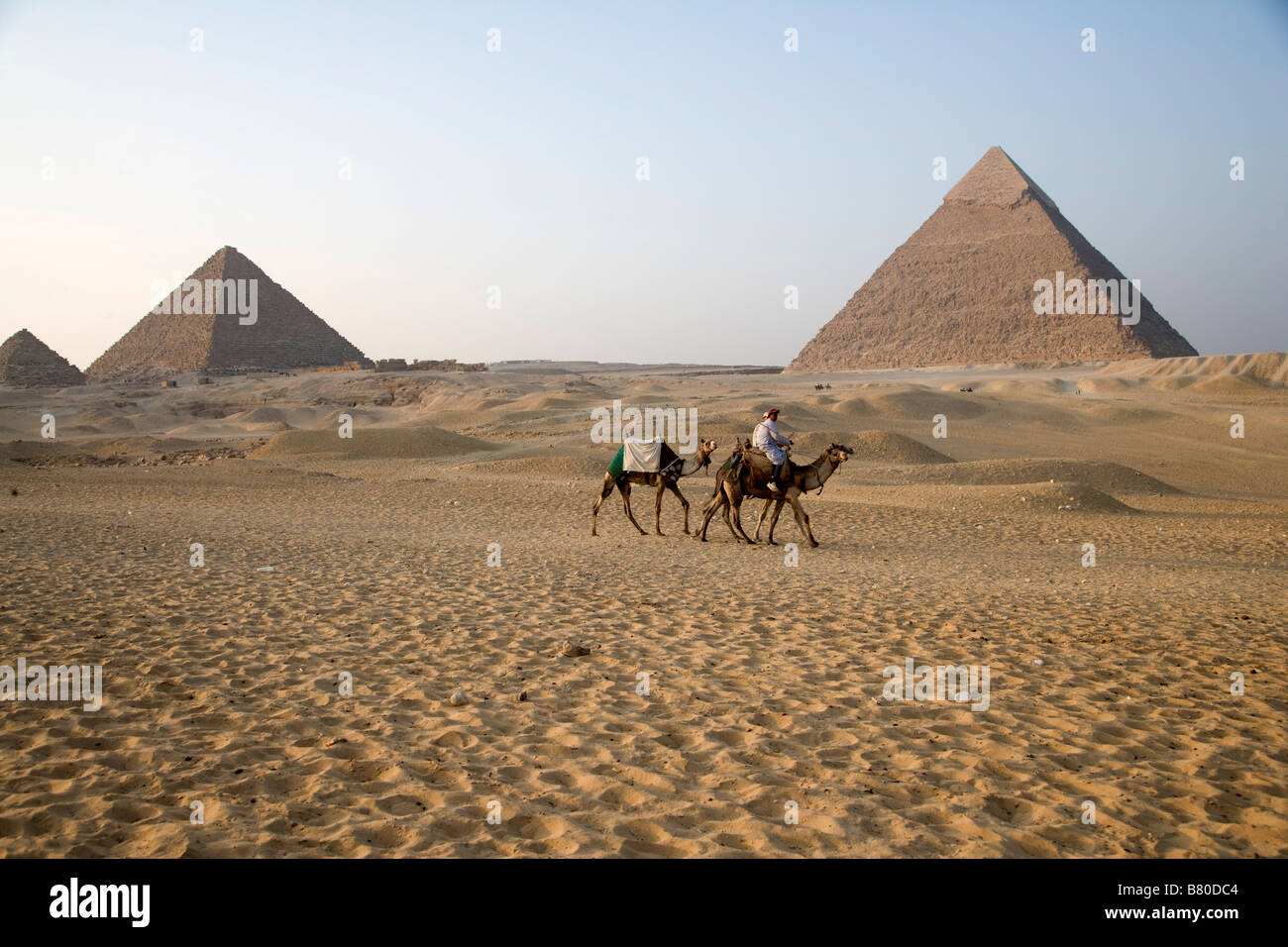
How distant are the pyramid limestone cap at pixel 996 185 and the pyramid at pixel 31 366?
11348 cm

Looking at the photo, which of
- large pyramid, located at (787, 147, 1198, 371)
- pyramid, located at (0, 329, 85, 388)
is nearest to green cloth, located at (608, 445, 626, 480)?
pyramid, located at (0, 329, 85, 388)

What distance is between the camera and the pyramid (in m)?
60.7

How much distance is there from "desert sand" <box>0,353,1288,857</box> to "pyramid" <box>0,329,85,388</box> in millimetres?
57555

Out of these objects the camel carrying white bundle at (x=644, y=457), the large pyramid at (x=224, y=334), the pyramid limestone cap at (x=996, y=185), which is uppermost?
the pyramid limestone cap at (x=996, y=185)

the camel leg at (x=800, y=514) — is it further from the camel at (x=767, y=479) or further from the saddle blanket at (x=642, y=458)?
the saddle blanket at (x=642, y=458)

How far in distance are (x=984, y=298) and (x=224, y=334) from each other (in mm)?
90931

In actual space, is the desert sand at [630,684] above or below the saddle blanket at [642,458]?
below

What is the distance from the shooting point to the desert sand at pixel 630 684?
3.40 metres

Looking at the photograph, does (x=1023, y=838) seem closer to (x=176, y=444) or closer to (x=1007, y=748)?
(x=1007, y=748)

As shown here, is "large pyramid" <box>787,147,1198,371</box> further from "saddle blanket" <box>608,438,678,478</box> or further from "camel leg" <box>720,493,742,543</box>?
"saddle blanket" <box>608,438,678,478</box>

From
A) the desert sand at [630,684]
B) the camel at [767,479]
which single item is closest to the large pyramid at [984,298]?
the camel at [767,479]

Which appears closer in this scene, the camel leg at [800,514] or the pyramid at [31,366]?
the camel leg at [800,514]

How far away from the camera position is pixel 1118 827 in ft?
11.3
